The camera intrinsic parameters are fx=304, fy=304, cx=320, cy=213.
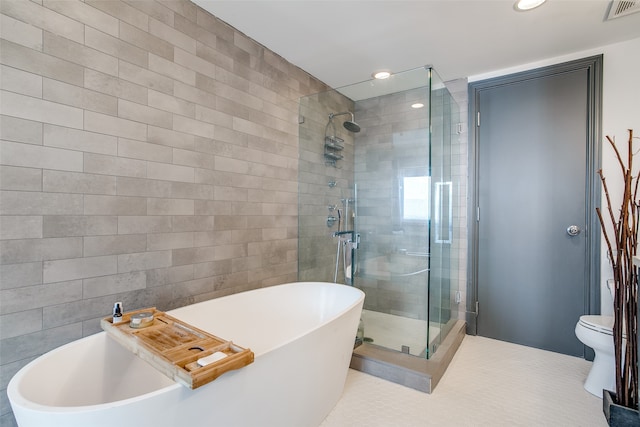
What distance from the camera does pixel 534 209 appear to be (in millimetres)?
2775

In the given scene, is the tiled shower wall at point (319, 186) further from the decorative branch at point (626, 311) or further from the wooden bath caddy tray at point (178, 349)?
the decorative branch at point (626, 311)

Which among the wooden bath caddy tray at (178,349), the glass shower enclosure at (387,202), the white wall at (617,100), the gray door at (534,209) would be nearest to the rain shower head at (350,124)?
the glass shower enclosure at (387,202)

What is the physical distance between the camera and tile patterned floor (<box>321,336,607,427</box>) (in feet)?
5.86

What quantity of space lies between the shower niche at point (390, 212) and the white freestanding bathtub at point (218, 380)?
60cm

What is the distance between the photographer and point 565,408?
191 cm

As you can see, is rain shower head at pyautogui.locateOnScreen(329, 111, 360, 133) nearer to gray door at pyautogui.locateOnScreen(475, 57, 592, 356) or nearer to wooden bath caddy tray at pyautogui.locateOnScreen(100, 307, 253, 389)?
gray door at pyautogui.locateOnScreen(475, 57, 592, 356)

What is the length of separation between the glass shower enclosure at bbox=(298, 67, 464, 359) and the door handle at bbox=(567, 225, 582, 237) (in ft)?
2.93

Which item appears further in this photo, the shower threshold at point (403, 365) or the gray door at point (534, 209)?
the gray door at point (534, 209)

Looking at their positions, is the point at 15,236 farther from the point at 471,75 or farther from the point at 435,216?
the point at 471,75

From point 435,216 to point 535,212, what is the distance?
1029 mm

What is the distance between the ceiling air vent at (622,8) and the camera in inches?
77.2

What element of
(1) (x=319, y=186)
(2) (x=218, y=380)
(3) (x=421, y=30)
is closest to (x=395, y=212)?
(1) (x=319, y=186)

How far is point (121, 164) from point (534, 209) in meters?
3.25

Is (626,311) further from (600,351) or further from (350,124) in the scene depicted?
(350,124)
